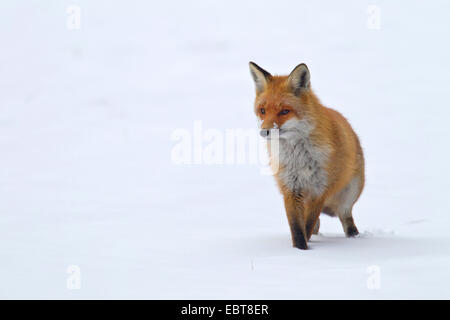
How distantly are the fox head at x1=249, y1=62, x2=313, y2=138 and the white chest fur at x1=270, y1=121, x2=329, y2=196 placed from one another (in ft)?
0.50

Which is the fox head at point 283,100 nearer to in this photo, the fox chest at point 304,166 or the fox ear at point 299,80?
the fox ear at point 299,80

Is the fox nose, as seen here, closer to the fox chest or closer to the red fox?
the red fox

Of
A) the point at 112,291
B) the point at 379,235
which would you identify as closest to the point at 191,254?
the point at 112,291

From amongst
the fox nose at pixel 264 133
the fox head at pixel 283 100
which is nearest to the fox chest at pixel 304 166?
the fox head at pixel 283 100

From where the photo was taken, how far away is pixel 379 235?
561 cm

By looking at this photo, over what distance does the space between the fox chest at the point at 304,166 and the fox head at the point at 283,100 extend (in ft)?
0.68

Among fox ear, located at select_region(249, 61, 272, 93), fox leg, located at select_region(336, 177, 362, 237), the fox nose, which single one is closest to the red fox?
fox ear, located at select_region(249, 61, 272, 93)

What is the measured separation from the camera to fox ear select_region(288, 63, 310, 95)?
489 cm

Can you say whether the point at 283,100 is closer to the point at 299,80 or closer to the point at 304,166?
the point at 299,80

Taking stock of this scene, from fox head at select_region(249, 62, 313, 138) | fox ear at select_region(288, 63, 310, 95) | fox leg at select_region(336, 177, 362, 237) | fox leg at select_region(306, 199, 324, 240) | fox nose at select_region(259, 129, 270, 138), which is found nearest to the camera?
fox nose at select_region(259, 129, 270, 138)

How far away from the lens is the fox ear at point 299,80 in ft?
16.0

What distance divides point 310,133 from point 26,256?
252 cm

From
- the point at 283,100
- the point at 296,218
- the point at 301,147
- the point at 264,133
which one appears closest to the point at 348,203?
the point at 296,218

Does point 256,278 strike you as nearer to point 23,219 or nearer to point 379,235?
point 379,235
